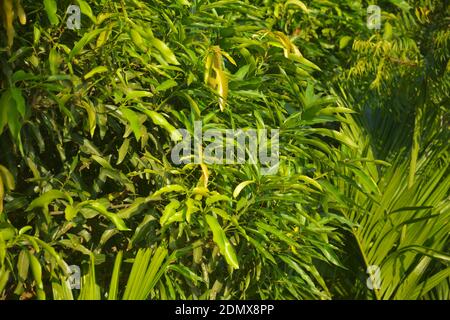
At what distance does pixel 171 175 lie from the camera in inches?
114

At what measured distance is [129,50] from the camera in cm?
276

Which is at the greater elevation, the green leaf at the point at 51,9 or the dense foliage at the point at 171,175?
the green leaf at the point at 51,9

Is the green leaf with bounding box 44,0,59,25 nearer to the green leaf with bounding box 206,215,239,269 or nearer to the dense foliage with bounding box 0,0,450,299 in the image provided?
the dense foliage with bounding box 0,0,450,299

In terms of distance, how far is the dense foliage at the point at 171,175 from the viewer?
103 inches

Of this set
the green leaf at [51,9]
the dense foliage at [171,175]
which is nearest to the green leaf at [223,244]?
the dense foliage at [171,175]

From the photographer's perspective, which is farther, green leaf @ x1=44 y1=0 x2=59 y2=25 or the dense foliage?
the dense foliage

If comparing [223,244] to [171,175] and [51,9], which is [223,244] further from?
[51,9]

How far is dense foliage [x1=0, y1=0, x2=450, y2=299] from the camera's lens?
8.62ft

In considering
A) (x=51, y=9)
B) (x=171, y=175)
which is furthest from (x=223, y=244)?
(x=51, y=9)

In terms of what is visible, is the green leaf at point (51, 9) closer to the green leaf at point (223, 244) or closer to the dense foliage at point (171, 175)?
the dense foliage at point (171, 175)

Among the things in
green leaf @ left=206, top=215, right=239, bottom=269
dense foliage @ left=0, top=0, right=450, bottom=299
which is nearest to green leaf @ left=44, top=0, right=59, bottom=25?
dense foliage @ left=0, top=0, right=450, bottom=299
